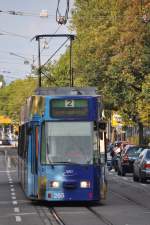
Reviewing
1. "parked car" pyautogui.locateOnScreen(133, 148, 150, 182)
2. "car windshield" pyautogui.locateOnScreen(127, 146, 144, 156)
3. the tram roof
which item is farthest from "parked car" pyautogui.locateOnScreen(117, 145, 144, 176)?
the tram roof

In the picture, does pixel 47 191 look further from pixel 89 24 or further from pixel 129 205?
pixel 89 24

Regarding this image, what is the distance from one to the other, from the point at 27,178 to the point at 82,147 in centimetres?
257

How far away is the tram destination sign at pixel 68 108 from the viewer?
2442cm

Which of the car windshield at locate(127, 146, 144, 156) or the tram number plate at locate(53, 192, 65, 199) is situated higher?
the car windshield at locate(127, 146, 144, 156)

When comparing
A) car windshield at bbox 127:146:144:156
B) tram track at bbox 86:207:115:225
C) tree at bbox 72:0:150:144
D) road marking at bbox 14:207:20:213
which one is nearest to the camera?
tram track at bbox 86:207:115:225

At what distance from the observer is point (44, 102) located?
80.1ft

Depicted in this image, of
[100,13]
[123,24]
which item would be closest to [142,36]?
[123,24]

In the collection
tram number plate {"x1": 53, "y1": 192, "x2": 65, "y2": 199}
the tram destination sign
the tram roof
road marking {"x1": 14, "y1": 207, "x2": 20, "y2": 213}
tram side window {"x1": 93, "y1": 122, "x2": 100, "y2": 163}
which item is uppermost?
the tram roof

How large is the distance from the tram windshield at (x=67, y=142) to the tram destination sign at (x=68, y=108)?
0.23 metres

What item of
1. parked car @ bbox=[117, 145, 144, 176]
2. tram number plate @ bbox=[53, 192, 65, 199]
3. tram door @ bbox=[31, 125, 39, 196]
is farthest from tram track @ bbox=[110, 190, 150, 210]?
parked car @ bbox=[117, 145, 144, 176]

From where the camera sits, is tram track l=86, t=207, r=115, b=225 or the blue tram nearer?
tram track l=86, t=207, r=115, b=225

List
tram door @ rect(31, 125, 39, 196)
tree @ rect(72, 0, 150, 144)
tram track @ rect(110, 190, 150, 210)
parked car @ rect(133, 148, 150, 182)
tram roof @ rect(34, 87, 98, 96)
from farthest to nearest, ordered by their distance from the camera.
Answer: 1. tree @ rect(72, 0, 150, 144)
2. parked car @ rect(133, 148, 150, 182)
3. tram track @ rect(110, 190, 150, 210)
4. tram roof @ rect(34, 87, 98, 96)
5. tram door @ rect(31, 125, 39, 196)

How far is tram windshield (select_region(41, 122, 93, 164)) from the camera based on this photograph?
24.4 m

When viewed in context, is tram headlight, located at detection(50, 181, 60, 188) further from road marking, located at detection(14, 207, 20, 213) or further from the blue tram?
road marking, located at detection(14, 207, 20, 213)
